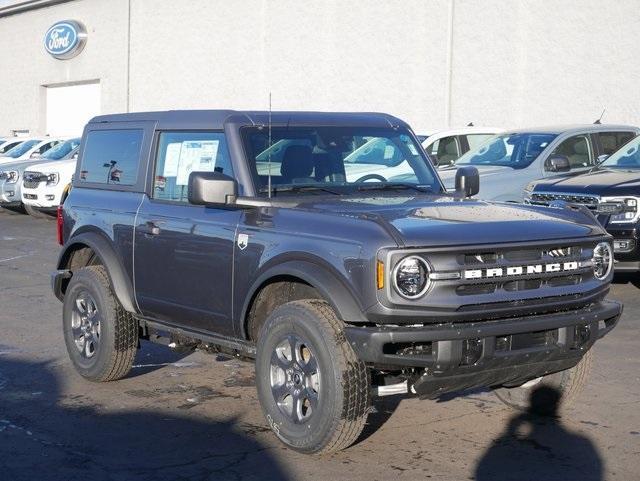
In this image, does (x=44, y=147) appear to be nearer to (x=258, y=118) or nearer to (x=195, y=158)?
(x=195, y=158)

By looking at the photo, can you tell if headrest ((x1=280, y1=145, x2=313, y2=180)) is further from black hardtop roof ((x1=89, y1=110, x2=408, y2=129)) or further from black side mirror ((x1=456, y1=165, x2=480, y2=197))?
black side mirror ((x1=456, y1=165, x2=480, y2=197))

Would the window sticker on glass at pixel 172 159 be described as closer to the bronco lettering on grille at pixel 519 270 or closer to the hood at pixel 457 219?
the hood at pixel 457 219

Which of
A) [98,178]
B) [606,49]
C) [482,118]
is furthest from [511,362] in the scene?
[482,118]

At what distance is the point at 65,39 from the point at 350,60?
15.4 meters

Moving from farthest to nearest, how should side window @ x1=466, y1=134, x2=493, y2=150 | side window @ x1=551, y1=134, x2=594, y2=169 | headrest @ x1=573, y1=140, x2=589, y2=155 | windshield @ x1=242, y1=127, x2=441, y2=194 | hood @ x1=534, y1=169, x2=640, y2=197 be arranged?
side window @ x1=466, y1=134, x2=493, y2=150, headrest @ x1=573, y1=140, x2=589, y2=155, side window @ x1=551, y1=134, x2=594, y2=169, hood @ x1=534, y1=169, x2=640, y2=197, windshield @ x1=242, y1=127, x2=441, y2=194

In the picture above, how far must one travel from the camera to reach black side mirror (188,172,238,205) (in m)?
6.36

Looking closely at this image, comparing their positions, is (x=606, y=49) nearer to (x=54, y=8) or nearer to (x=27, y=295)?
(x=27, y=295)

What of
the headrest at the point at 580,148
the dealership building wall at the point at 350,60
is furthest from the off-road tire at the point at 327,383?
the dealership building wall at the point at 350,60

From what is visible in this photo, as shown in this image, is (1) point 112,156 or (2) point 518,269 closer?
(2) point 518,269

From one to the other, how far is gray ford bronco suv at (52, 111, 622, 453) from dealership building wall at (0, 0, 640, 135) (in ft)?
50.2

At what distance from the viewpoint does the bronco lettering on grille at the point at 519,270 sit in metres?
5.67

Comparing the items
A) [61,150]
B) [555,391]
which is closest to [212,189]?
[555,391]

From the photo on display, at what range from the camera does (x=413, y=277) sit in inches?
220

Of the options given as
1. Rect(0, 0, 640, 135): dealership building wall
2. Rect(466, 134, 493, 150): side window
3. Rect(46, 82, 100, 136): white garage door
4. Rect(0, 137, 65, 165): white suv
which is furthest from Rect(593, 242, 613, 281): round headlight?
Rect(46, 82, 100, 136): white garage door
